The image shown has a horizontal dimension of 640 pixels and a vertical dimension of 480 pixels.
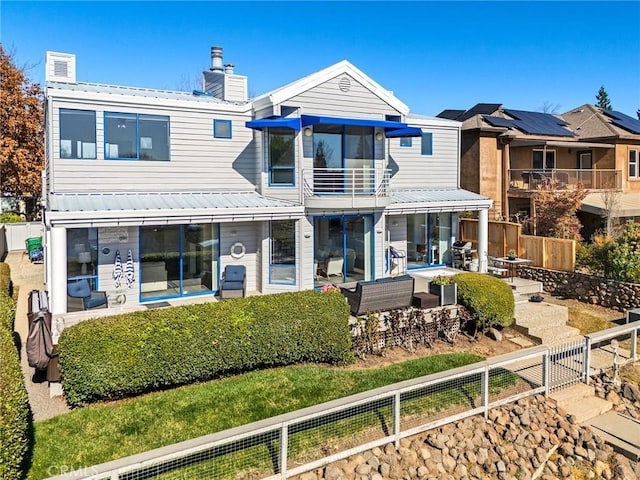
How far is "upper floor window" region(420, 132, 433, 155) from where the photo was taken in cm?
1969

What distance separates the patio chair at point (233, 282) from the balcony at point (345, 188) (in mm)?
3012

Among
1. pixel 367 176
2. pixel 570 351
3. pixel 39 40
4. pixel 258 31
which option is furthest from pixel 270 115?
pixel 39 40

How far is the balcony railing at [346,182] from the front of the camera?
1545cm

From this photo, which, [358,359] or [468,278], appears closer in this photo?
[358,359]

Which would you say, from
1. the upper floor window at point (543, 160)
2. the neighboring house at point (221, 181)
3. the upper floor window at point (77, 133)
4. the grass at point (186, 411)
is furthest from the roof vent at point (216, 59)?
the upper floor window at point (543, 160)

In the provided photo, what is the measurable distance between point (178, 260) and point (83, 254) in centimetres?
260

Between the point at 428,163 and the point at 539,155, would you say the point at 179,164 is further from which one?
the point at 539,155

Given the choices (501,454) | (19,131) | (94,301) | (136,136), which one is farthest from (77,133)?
(19,131)

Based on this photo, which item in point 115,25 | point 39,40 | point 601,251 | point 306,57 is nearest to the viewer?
point 601,251

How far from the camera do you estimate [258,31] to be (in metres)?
28.2

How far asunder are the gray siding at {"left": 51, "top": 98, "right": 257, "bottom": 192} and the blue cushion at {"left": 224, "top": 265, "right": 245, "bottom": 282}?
8.52 feet

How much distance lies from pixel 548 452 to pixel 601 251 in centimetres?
1200

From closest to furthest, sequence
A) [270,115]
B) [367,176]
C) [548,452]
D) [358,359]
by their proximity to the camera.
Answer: [548,452]
[358,359]
[270,115]
[367,176]

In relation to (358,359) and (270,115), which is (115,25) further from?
(358,359)
